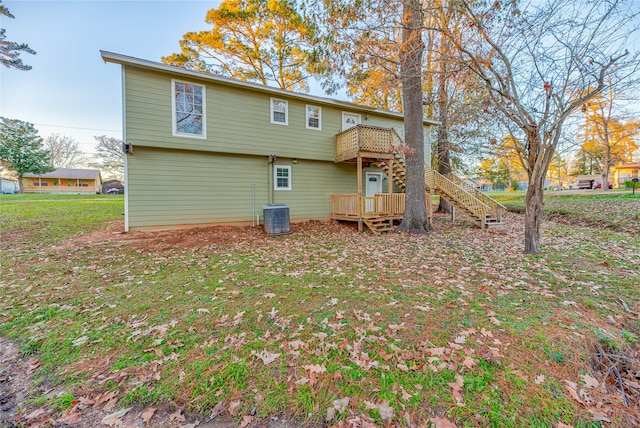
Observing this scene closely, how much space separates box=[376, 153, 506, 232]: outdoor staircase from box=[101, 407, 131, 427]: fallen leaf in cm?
973

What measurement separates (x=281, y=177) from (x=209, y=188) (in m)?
3.05

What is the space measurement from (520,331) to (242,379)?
9.78 feet

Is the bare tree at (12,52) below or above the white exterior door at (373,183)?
above

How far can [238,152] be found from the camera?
10219mm

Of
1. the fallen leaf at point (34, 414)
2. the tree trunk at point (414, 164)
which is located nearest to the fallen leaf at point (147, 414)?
the fallen leaf at point (34, 414)

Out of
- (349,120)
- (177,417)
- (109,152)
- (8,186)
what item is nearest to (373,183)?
(349,120)

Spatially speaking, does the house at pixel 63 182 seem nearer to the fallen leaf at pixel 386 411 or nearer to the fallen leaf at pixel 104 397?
the fallen leaf at pixel 104 397

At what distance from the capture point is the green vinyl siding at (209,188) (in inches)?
352

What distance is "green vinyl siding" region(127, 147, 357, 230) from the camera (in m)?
8.93

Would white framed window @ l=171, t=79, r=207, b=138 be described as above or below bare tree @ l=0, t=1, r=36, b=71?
below

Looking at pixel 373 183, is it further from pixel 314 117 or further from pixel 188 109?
pixel 188 109

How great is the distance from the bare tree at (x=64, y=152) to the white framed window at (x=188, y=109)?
44665 mm

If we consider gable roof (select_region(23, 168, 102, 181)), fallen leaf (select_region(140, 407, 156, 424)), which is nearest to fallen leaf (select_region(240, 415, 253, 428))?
fallen leaf (select_region(140, 407, 156, 424))

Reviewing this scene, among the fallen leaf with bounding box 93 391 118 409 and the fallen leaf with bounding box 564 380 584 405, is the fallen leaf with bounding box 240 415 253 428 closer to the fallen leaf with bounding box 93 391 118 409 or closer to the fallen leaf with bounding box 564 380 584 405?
the fallen leaf with bounding box 93 391 118 409
